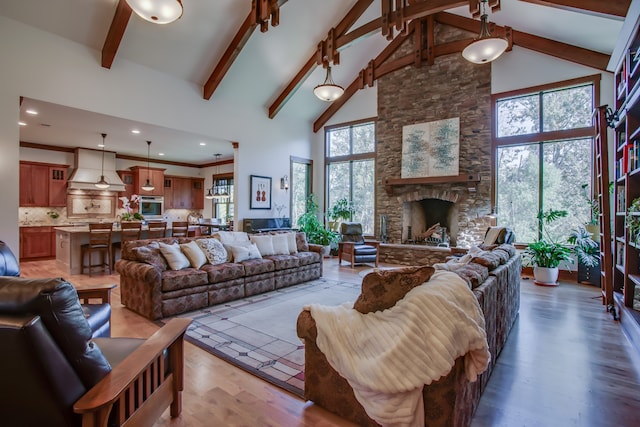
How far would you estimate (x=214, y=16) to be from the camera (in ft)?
17.2

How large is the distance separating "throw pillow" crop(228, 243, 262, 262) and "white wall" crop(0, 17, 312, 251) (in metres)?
2.72

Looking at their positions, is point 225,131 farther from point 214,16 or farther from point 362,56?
point 362,56

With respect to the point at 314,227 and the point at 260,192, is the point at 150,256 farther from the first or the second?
the point at 314,227

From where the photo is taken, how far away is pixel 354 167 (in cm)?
865

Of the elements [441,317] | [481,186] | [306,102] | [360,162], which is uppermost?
[306,102]

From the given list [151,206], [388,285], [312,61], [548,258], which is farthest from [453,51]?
[151,206]

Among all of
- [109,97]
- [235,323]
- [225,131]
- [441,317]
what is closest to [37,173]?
[109,97]

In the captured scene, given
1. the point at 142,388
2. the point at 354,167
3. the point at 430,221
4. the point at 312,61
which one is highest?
the point at 312,61

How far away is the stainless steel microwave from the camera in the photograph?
9.66 metres

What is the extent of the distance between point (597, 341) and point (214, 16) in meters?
6.62

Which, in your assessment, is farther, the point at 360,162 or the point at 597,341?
the point at 360,162

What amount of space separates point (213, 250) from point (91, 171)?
244 inches

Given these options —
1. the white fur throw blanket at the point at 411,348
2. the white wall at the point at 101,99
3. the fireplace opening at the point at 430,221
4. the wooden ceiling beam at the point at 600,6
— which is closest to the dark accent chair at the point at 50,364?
the white fur throw blanket at the point at 411,348

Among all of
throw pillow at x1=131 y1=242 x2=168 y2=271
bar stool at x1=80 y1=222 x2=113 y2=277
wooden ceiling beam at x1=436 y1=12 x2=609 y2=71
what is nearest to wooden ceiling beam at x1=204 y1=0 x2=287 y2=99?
bar stool at x1=80 y1=222 x2=113 y2=277
